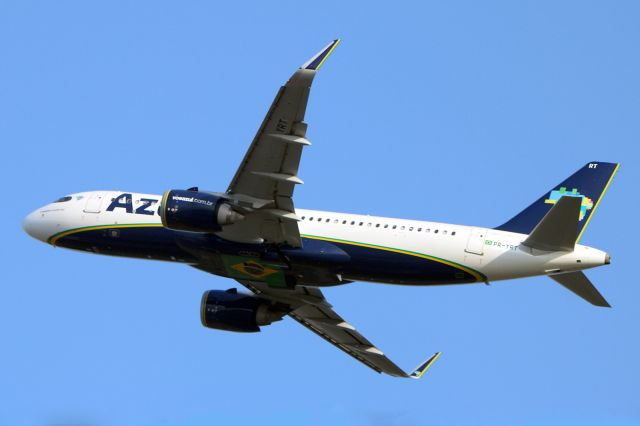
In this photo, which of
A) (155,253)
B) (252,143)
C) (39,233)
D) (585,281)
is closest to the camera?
(252,143)

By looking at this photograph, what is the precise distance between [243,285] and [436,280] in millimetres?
10428

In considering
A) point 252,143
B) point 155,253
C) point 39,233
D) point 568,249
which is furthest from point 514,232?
point 39,233

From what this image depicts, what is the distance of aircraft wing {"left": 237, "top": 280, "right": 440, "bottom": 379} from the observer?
2179 inches

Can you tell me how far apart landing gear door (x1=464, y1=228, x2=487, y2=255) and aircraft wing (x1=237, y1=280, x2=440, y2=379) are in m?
9.16

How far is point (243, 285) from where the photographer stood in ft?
182

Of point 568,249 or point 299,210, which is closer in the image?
point 568,249

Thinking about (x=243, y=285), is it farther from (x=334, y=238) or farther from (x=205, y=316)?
(x=334, y=238)

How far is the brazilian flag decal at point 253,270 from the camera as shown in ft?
166

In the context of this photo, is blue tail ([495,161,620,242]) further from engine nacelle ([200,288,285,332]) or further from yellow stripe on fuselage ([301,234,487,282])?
engine nacelle ([200,288,285,332])

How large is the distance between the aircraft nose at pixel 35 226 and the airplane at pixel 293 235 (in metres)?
0.09

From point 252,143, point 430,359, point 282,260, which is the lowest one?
point 430,359

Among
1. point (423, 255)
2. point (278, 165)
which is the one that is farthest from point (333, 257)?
point (278, 165)

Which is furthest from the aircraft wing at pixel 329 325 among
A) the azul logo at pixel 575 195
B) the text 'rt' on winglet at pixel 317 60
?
the text 'rt' on winglet at pixel 317 60

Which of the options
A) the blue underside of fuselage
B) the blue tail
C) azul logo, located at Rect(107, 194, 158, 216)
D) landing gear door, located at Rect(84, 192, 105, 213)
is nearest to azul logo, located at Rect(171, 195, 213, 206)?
the blue underside of fuselage
